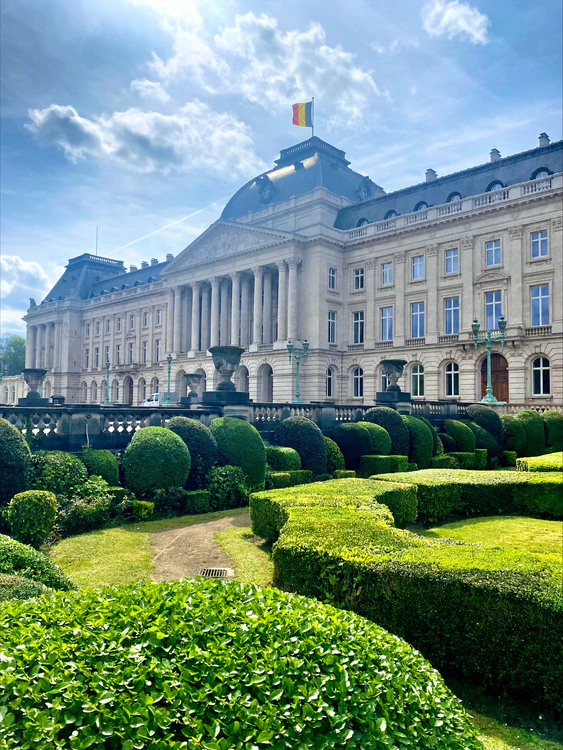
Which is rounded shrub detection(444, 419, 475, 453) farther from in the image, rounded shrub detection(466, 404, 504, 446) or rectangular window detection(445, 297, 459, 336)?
rectangular window detection(445, 297, 459, 336)

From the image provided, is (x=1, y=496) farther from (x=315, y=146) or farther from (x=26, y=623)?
(x=315, y=146)

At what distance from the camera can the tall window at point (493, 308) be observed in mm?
42500

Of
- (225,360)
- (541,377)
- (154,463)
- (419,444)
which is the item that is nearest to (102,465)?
(154,463)

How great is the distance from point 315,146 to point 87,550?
2050 inches

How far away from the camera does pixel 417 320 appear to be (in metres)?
47.9

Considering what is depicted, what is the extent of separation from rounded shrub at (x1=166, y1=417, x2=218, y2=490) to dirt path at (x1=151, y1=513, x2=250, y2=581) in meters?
2.38

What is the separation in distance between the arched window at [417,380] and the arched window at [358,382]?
5457 millimetres

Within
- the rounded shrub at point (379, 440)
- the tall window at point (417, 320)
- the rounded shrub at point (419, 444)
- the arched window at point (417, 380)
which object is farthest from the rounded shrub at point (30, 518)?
the tall window at point (417, 320)

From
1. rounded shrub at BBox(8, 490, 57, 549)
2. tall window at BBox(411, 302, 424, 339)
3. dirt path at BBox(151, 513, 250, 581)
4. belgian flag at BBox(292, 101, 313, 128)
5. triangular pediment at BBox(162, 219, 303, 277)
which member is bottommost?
dirt path at BBox(151, 513, 250, 581)

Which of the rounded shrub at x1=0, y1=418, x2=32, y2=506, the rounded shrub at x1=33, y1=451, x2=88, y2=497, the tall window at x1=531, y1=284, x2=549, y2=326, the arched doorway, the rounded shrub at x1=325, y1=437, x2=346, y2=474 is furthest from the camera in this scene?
the arched doorway

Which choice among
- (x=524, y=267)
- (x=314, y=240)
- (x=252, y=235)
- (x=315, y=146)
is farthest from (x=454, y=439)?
(x=315, y=146)

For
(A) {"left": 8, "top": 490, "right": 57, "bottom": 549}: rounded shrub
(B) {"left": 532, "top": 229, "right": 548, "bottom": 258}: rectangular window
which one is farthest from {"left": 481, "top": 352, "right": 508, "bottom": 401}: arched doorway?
(A) {"left": 8, "top": 490, "right": 57, "bottom": 549}: rounded shrub

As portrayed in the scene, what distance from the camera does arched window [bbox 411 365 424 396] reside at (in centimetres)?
4653

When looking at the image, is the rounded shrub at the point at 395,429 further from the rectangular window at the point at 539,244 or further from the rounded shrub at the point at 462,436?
the rectangular window at the point at 539,244
